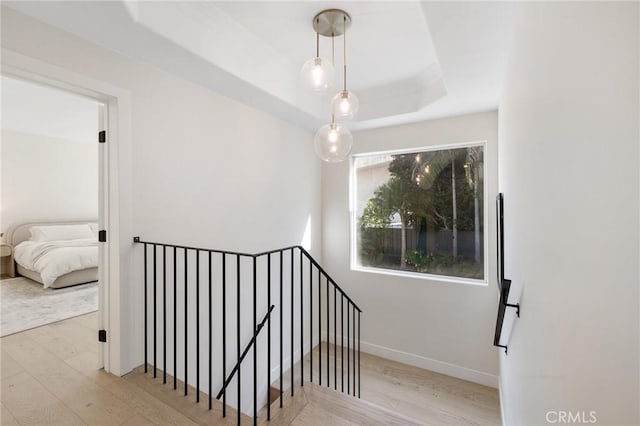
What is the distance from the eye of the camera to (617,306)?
51 centimetres

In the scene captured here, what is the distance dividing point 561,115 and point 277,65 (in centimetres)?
257

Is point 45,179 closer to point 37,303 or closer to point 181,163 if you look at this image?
point 37,303

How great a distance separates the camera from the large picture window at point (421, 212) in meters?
3.33

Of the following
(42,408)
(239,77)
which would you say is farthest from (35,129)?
(42,408)

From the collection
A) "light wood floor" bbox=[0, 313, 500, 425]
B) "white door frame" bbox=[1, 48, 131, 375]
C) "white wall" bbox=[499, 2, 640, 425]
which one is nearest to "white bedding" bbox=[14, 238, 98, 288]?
"light wood floor" bbox=[0, 313, 500, 425]

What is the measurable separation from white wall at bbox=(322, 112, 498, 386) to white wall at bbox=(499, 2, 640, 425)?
7.19ft

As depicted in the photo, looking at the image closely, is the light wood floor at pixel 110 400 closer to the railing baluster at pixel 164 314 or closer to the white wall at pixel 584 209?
the railing baluster at pixel 164 314

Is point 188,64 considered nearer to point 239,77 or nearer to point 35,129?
point 239,77

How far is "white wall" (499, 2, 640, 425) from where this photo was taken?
0.48m

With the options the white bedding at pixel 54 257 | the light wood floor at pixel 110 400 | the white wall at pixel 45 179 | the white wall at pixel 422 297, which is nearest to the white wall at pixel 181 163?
the light wood floor at pixel 110 400

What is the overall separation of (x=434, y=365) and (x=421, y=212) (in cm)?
189

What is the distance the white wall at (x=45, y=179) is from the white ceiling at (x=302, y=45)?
5212 millimetres

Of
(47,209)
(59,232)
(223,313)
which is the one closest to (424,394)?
(223,313)

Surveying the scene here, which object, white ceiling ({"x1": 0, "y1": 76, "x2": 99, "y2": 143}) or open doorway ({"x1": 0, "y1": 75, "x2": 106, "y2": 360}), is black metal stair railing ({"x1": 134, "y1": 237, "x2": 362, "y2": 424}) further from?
white ceiling ({"x1": 0, "y1": 76, "x2": 99, "y2": 143})
